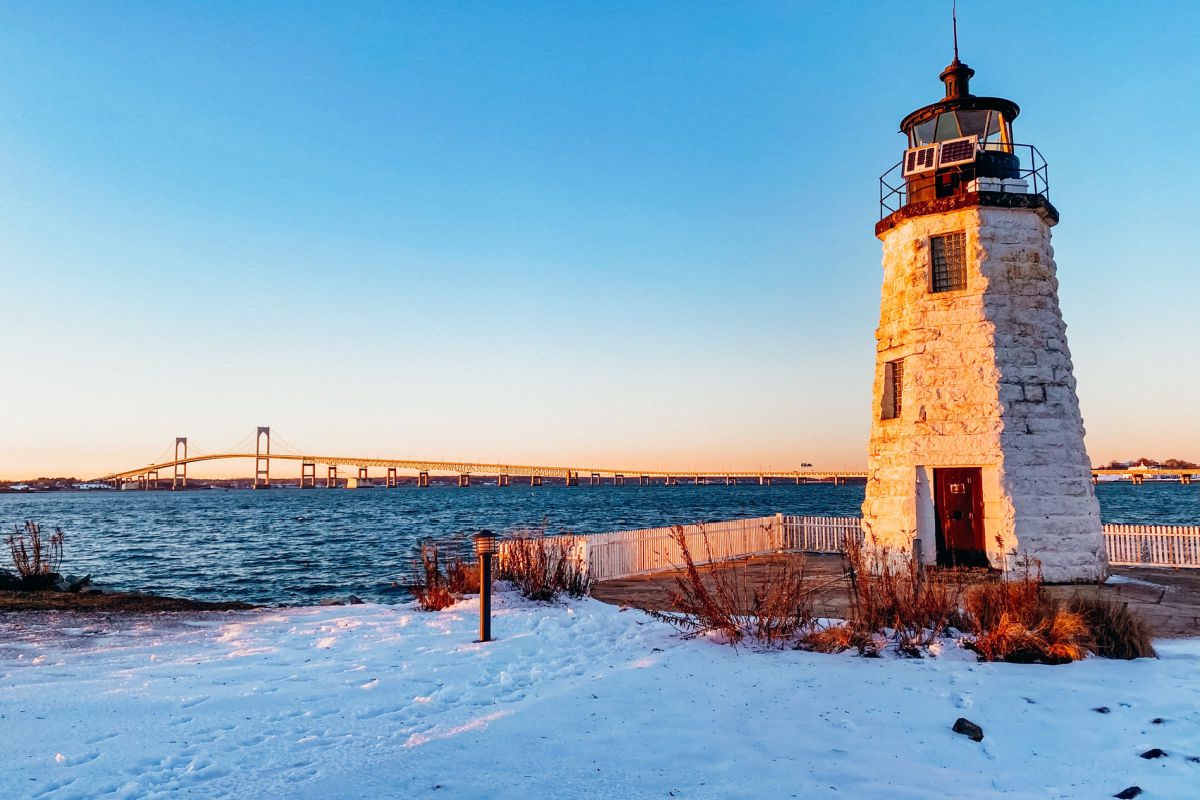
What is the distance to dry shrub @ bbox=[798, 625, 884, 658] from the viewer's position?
26.6 feet

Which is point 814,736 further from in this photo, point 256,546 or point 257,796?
point 256,546

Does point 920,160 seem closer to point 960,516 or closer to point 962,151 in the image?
point 962,151

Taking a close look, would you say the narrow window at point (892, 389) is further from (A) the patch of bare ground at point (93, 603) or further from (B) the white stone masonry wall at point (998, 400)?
(A) the patch of bare ground at point (93, 603)

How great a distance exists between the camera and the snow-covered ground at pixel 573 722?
4.73m

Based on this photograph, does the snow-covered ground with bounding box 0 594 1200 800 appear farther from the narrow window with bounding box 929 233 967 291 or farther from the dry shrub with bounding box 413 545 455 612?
the narrow window with bounding box 929 233 967 291

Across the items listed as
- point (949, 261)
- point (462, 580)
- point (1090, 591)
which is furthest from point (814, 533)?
point (462, 580)

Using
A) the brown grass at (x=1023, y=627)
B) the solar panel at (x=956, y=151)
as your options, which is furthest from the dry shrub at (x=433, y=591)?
the solar panel at (x=956, y=151)

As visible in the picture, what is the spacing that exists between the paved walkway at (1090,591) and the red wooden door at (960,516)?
59.7 inches

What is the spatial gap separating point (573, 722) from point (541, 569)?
19.1ft

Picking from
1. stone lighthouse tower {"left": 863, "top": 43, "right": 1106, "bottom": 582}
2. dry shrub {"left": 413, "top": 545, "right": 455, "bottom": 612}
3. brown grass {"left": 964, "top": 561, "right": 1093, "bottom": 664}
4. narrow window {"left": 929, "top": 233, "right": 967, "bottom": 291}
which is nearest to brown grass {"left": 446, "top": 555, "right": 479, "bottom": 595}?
dry shrub {"left": 413, "top": 545, "right": 455, "bottom": 612}

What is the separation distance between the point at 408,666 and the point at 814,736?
4210 millimetres

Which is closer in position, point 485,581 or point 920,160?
point 485,581

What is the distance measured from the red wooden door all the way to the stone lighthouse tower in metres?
0.02

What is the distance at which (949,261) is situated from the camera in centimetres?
1480
